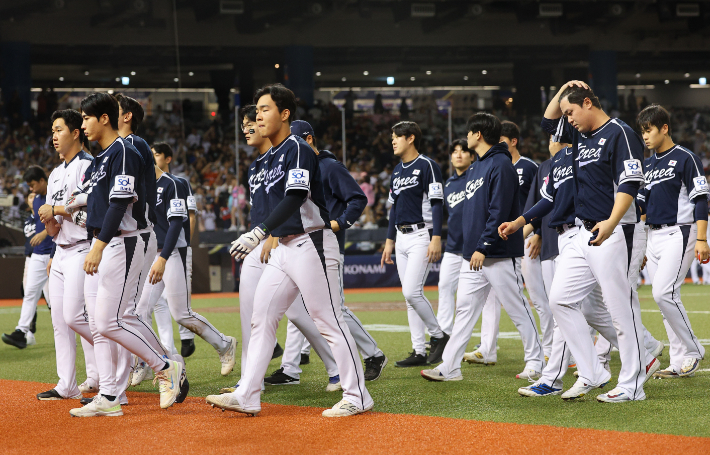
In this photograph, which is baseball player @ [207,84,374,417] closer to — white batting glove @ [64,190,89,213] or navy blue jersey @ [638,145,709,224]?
white batting glove @ [64,190,89,213]

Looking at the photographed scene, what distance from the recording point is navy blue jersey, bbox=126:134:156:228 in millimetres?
5312

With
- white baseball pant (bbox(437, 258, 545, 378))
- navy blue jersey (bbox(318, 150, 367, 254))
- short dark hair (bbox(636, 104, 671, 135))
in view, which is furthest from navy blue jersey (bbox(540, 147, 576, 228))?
navy blue jersey (bbox(318, 150, 367, 254))

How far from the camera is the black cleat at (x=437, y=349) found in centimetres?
736

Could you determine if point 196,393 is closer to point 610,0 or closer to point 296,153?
point 296,153

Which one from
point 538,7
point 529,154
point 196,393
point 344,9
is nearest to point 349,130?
point 344,9

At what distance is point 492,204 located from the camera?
604 centimetres

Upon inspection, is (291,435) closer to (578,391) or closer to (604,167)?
(578,391)

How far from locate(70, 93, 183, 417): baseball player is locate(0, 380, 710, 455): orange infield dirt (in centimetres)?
27

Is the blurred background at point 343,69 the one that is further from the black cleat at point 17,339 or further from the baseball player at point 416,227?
the baseball player at point 416,227

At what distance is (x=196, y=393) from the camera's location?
5984 mm

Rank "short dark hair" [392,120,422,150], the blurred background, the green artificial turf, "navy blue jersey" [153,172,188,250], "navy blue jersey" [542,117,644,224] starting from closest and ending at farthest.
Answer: the green artificial turf
"navy blue jersey" [542,117,644,224]
"navy blue jersey" [153,172,188,250]
"short dark hair" [392,120,422,150]
the blurred background

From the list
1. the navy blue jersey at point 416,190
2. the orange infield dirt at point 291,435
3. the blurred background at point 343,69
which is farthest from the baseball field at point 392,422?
the blurred background at point 343,69

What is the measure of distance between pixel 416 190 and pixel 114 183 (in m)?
3.63

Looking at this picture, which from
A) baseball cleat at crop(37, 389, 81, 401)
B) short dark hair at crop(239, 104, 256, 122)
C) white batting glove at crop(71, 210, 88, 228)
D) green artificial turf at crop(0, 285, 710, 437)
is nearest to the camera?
green artificial turf at crop(0, 285, 710, 437)
